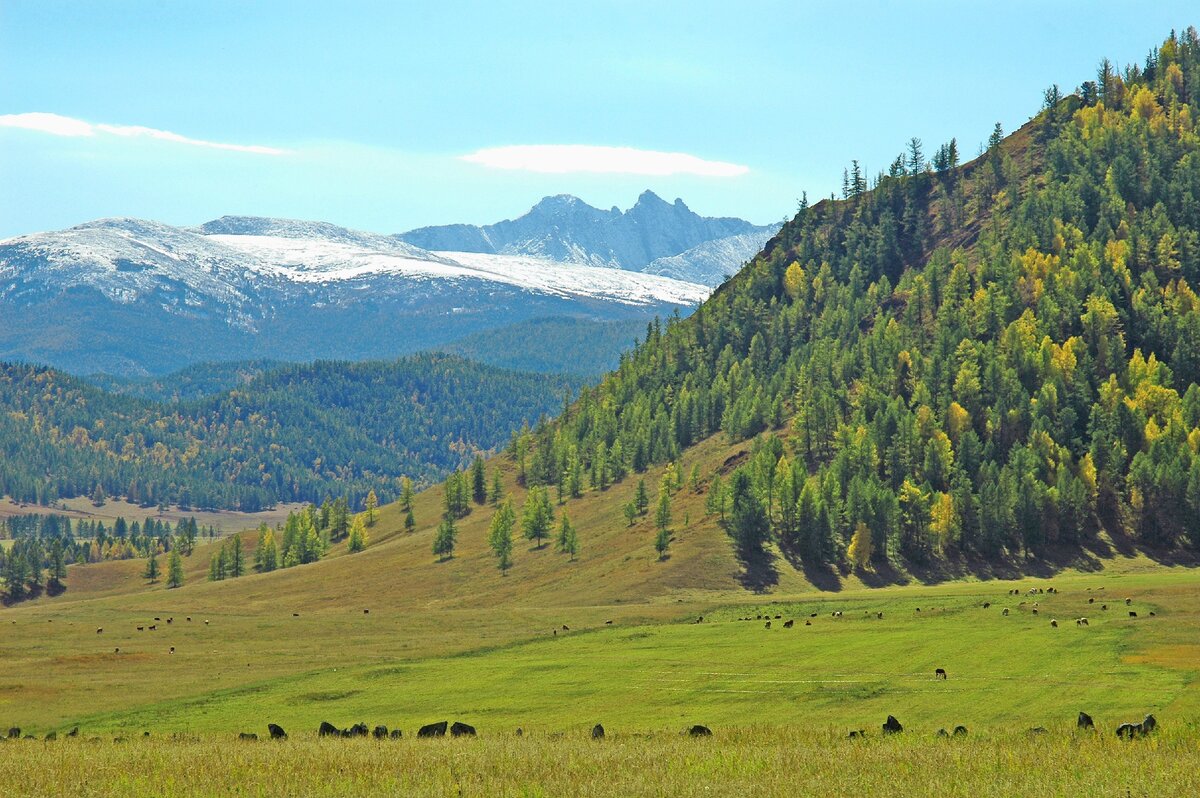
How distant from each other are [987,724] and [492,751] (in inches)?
1122

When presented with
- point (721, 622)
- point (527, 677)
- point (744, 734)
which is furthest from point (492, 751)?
point (721, 622)

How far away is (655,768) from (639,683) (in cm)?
4448

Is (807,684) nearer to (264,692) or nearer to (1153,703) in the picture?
(1153,703)

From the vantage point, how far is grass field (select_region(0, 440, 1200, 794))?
52.9 meters

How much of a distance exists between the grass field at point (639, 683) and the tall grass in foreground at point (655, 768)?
0.84 ft

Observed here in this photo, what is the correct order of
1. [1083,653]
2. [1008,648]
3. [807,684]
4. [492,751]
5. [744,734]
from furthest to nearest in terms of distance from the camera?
[1008,648] < [1083,653] < [807,684] < [744,734] < [492,751]

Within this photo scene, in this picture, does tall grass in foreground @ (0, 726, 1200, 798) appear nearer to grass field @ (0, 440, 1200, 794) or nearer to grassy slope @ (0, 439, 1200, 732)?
grass field @ (0, 440, 1200, 794)

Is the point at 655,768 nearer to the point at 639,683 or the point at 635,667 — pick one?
the point at 639,683

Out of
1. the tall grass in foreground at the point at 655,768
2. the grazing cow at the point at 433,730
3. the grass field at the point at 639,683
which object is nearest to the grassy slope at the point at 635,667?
the grass field at the point at 639,683

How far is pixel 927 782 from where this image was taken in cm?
4675

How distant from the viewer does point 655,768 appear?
51469 mm

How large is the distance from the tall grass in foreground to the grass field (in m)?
0.26

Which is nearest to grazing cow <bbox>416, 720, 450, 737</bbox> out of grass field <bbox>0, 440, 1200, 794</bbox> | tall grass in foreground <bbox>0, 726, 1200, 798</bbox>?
grass field <bbox>0, 440, 1200, 794</bbox>

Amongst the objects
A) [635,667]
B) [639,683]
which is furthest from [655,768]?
[635,667]
